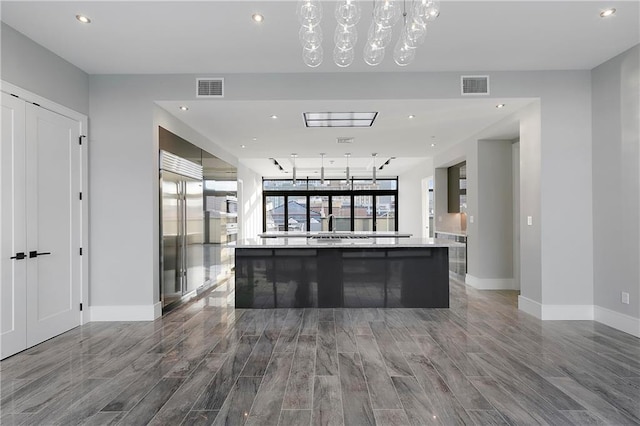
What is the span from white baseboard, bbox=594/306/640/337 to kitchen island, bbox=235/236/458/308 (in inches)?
66.4

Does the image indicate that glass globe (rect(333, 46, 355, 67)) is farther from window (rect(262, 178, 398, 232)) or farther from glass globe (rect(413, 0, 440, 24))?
window (rect(262, 178, 398, 232))

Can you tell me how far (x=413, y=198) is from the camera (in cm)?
1088

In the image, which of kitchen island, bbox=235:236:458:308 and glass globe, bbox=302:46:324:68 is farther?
kitchen island, bbox=235:236:458:308

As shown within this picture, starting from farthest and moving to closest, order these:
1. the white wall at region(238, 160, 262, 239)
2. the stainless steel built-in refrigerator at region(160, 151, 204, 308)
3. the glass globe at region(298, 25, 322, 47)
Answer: the white wall at region(238, 160, 262, 239)
the stainless steel built-in refrigerator at region(160, 151, 204, 308)
the glass globe at region(298, 25, 322, 47)

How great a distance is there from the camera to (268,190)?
491 inches

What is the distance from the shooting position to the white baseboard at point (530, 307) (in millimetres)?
4242

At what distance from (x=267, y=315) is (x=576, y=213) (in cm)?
400

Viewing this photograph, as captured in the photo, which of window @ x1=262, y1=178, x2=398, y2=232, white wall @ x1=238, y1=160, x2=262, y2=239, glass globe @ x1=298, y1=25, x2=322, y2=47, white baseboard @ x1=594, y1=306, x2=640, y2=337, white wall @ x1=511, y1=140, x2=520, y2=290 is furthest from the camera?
window @ x1=262, y1=178, x2=398, y2=232

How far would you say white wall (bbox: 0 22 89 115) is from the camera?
315 centimetres

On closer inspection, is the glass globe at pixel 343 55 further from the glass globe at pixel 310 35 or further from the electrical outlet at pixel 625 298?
the electrical outlet at pixel 625 298

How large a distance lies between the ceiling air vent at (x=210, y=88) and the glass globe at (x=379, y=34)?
2.36 meters

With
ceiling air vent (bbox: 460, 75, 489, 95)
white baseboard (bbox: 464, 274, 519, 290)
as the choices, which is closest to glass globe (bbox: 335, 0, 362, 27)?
ceiling air vent (bbox: 460, 75, 489, 95)

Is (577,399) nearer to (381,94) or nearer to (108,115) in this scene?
(381,94)

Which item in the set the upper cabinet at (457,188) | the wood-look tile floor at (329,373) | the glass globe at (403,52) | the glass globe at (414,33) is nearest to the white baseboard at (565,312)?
the wood-look tile floor at (329,373)
